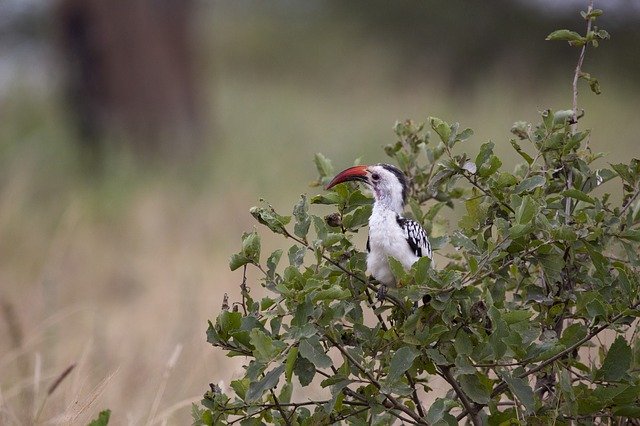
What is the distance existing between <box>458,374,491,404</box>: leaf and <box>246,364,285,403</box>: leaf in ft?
1.30

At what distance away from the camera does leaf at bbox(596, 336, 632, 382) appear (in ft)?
6.84

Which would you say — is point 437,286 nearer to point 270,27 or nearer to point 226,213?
point 226,213

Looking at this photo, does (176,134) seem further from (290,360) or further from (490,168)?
(290,360)

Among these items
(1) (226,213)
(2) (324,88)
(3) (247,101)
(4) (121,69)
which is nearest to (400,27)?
(2) (324,88)

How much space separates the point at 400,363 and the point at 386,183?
0.74 m

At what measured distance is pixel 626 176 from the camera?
224 centimetres

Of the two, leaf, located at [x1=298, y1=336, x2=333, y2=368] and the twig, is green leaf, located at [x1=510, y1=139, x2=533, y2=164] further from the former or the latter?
the twig

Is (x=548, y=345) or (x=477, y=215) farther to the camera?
(x=477, y=215)

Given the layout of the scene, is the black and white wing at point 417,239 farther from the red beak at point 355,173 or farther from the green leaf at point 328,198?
the green leaf at point 328,198

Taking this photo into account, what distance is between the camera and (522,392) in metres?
2.04

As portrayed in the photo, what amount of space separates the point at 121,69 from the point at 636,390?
7879 millimetres

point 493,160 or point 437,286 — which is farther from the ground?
point 493,160

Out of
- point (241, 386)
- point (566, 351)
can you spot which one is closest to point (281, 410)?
point (241, 386)

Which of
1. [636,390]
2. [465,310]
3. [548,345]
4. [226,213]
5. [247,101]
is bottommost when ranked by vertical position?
[636,390]
